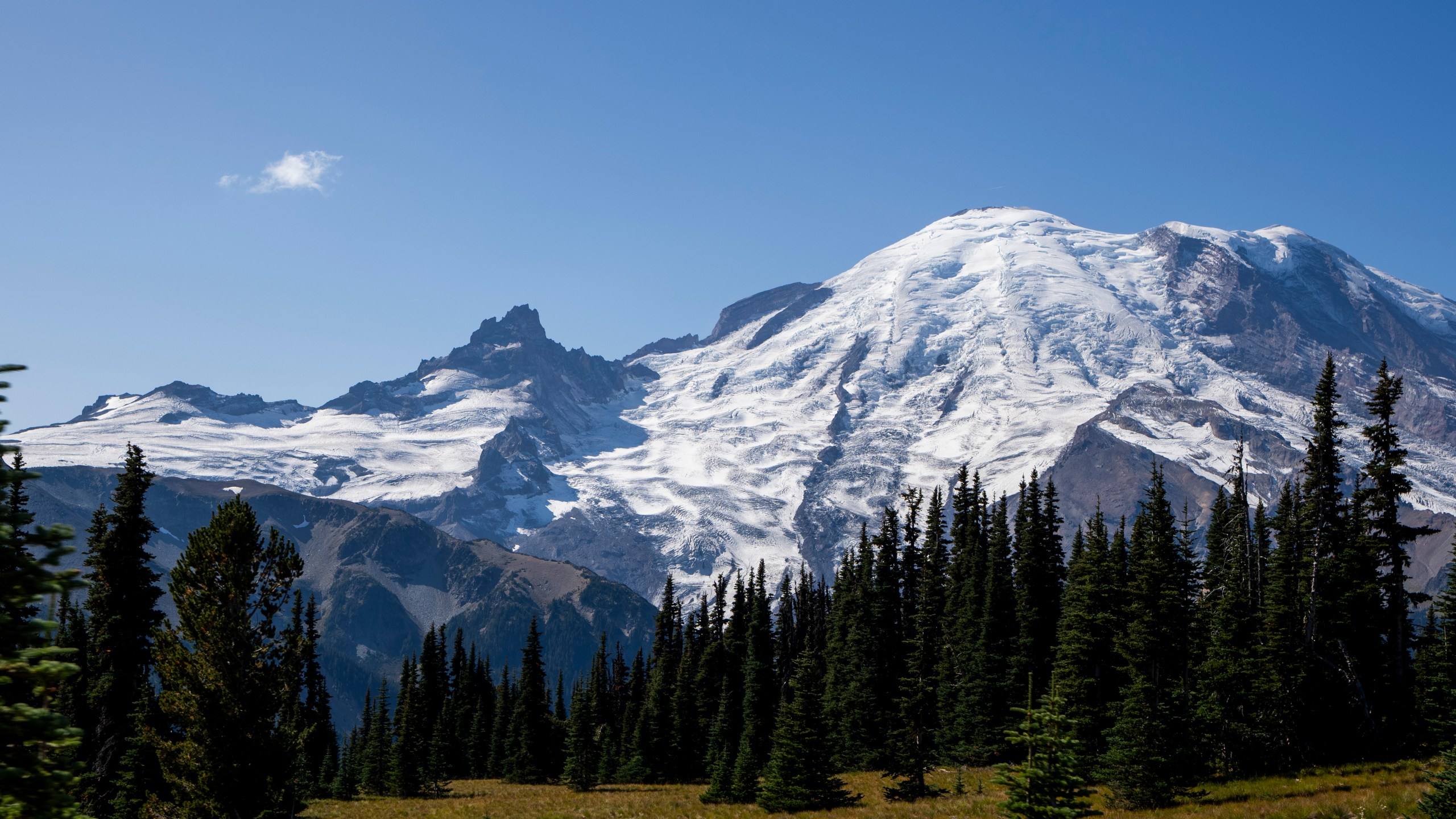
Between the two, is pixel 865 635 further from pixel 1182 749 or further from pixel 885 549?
pixel 1182 749

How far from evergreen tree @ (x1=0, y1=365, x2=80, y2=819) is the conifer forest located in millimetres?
38

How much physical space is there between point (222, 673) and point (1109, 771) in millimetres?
31661

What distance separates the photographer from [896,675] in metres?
71.3

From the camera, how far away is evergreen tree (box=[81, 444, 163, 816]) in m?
37.5

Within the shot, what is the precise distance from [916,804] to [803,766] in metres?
5.54

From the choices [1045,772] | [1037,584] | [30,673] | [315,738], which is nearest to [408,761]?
[315,738]

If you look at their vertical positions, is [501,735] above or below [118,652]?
below

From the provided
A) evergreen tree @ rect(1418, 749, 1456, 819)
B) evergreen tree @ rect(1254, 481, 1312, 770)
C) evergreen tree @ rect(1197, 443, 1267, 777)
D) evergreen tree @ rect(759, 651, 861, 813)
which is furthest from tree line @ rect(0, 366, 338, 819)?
evergreen tree @ rect(1254, 481, 1312, 770)

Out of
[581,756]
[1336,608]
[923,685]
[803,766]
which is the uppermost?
[1336,608]

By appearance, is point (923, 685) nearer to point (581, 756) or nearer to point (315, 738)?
point (581, 756)

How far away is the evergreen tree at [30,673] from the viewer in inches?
367

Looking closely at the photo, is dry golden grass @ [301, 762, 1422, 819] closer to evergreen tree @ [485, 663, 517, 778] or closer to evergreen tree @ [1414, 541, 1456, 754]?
evergreen tree @ [1414, 541, 1456, 754]

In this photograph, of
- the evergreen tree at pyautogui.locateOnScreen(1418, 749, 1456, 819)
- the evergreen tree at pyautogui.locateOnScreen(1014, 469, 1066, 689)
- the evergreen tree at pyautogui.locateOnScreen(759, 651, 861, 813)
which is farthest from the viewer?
the evergreen tree at pyautogui.locateOnScreen(1014, 469, 1066, 689)

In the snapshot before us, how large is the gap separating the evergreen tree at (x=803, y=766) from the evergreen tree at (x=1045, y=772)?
20909 mm
